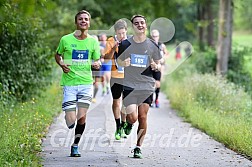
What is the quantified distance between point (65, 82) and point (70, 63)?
28cm

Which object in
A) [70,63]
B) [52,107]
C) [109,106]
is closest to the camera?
[70,63]

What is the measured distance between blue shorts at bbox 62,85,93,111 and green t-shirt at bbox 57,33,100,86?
72mm

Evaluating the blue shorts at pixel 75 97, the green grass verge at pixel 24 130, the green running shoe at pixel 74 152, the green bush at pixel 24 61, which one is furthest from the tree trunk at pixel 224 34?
the green running shoe at pixel 74 152

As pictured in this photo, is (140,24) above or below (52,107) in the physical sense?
above

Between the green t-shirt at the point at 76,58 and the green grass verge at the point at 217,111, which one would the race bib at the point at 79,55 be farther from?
the green grass verge at the point at 217,111

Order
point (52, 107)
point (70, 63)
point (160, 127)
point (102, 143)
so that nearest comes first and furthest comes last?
point (70, 63)
point (102, 143)
point (160, 127)
point (52, 107)

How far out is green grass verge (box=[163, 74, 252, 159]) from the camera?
10310 mm

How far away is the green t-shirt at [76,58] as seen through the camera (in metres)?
9.09

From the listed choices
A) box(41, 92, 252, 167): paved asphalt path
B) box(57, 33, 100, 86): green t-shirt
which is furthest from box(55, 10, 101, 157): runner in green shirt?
box(41, 92, 252, 167): paved asphalt path

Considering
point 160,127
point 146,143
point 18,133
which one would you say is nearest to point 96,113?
point 160,127

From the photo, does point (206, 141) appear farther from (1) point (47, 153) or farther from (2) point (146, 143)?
(1) point (47, 153)

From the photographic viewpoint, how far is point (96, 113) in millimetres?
15617

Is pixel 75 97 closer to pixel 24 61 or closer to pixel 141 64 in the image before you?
pixel 141 64

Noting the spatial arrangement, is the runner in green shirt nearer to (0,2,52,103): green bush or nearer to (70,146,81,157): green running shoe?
(70,146,81,157): green running shoe
